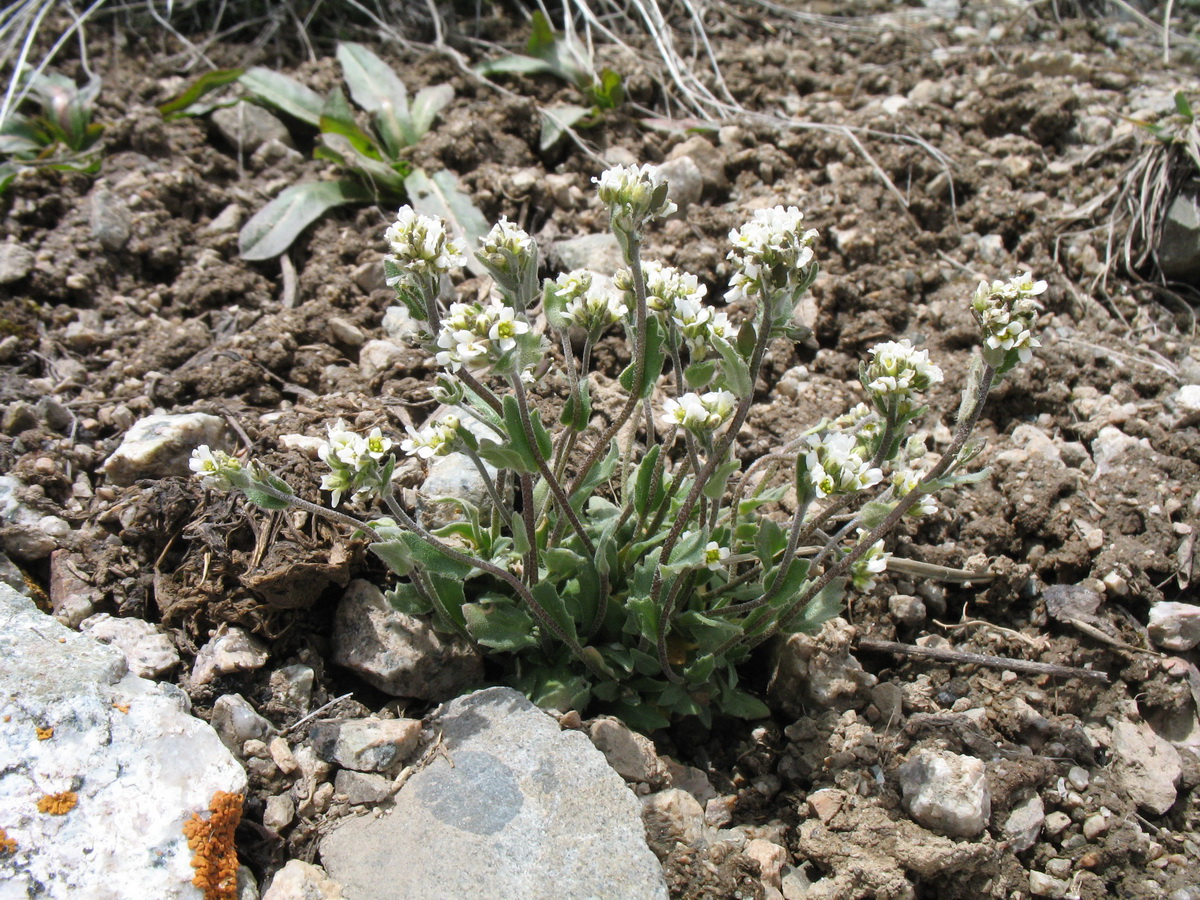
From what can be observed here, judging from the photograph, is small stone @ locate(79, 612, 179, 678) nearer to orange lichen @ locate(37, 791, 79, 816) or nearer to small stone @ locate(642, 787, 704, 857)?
orange lichen @ locate(37, 791, 79, 816)

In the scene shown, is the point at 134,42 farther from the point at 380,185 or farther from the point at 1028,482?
the point at 1028,482

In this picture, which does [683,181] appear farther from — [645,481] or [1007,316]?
[1007,316]

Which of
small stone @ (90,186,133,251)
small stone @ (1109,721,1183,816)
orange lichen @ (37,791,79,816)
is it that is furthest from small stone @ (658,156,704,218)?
orange lichen @ (37,791,79,816)

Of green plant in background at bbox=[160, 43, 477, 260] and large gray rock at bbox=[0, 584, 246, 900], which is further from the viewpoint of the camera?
green plant in background at bbox=[160, 43, 477, 260]

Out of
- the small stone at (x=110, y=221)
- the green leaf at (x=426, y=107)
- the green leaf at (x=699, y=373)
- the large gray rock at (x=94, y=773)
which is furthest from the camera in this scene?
the green leaf at (x=426, y=107)

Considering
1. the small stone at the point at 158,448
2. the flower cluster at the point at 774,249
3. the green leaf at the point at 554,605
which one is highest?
the flower cluster at the point at 774,249

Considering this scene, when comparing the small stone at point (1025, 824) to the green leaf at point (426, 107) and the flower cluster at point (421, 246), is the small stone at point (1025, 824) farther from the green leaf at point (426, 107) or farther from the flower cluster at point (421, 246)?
the green leaf at point (426, 107)

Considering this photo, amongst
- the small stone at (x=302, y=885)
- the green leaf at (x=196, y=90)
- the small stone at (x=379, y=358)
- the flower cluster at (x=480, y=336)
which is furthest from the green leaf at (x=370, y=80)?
the small stone at (x=302, y=885)
